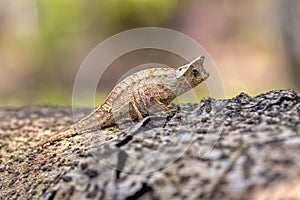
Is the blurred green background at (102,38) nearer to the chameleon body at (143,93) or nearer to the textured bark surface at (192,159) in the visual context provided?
the chameleon body at (143,93)

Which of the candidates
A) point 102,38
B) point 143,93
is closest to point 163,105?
point 143,93

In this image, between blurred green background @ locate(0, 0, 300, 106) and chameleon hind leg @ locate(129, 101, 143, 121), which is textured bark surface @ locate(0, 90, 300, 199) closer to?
chameleon hind leg @ locate(129, 101, 143, 121)

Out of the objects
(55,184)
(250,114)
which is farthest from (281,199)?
(55,184)

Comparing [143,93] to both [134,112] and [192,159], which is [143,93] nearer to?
[134,112]

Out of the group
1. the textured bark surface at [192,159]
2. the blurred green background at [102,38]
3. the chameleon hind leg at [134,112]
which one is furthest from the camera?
the blurred green background at [102,38]

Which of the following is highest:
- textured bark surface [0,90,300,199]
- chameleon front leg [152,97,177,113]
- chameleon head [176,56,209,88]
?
chameleon head [176,56,209,88]

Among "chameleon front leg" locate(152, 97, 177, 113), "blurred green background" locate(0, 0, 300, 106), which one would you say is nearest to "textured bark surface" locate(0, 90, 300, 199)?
"chameleon front leg" locate(152, 97, 177, 113)

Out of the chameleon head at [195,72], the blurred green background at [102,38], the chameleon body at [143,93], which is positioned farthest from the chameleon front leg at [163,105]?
the blurred green background at [102,38]
